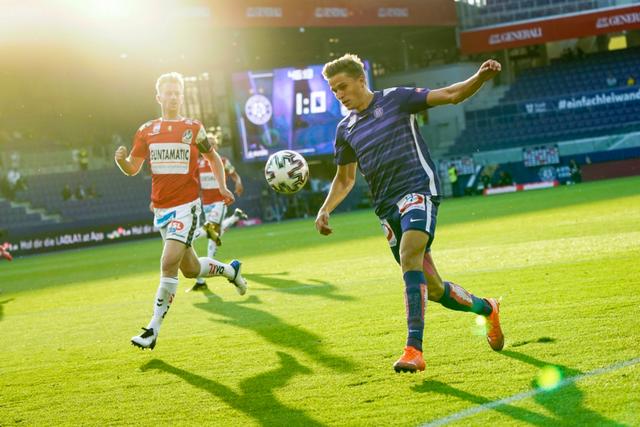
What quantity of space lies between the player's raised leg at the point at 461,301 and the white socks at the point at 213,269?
384 centimetres

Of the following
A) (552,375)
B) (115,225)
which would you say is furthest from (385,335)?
(115,225)

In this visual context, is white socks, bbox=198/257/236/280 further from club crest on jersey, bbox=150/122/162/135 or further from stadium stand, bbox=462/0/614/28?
stadium stand, bbox=462/0/614/28

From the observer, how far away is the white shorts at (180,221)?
8.77 metres

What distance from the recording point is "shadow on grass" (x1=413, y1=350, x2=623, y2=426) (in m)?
4.64

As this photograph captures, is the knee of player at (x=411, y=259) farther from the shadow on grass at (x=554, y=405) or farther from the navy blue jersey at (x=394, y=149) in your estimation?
the shadow on grass at (x=554, y=405)

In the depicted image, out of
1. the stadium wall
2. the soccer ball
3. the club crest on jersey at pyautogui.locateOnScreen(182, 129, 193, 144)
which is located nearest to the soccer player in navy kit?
the soccer ball

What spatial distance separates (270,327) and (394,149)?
10.4 ft

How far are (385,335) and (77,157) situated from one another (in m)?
37.4

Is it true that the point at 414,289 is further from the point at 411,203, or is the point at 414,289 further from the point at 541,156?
the point at 541,156

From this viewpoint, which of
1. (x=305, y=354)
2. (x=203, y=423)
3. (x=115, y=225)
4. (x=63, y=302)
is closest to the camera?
(x=203, y=423)

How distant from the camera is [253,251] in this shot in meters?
21.2

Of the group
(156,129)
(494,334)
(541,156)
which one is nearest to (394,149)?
(494,334)

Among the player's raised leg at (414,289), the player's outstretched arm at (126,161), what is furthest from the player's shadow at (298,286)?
the player's raised leg at (414,289)

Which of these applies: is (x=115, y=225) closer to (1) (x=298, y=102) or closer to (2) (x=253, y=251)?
(1) (x=298, y=102)
